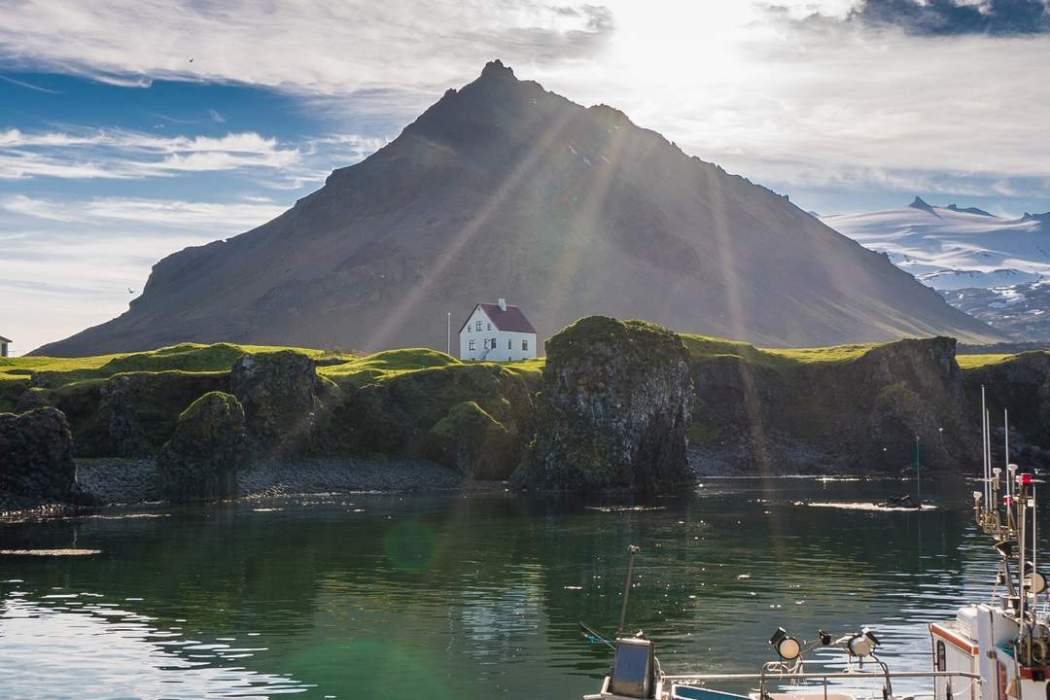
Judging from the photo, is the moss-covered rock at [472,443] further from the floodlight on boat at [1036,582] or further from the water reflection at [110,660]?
the floodlight on boat at [1036,582]

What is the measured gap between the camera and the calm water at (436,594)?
4694 cm

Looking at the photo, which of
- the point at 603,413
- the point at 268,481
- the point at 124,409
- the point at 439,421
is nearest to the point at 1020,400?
the point at 603,413

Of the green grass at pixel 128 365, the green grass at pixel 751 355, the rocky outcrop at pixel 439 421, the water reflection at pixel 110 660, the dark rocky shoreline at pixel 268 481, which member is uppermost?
the green grass at pixel 751 355

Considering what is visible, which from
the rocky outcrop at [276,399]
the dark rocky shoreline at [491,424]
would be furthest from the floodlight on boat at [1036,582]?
the rocky outcrop at [276,399]

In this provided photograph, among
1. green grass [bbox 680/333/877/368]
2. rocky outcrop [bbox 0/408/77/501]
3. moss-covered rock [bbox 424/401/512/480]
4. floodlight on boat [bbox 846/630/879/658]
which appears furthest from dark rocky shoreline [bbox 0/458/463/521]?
floodlight on boat [bbox 846/630/879/658]

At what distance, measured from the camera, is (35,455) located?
358 ft

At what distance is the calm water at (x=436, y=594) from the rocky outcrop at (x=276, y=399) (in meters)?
25.4

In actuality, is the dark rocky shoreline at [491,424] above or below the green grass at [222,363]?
below

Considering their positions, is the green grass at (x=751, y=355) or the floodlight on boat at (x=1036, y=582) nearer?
the floodlight on boat at (x=1036, y=582)

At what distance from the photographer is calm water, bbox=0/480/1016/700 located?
46938 millimetres

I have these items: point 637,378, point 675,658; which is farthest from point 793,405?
point 675,658

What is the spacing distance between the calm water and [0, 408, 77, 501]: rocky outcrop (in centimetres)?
991

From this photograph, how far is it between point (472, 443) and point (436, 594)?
7929cm

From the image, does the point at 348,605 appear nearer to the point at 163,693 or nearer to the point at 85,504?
the point at 163,693
